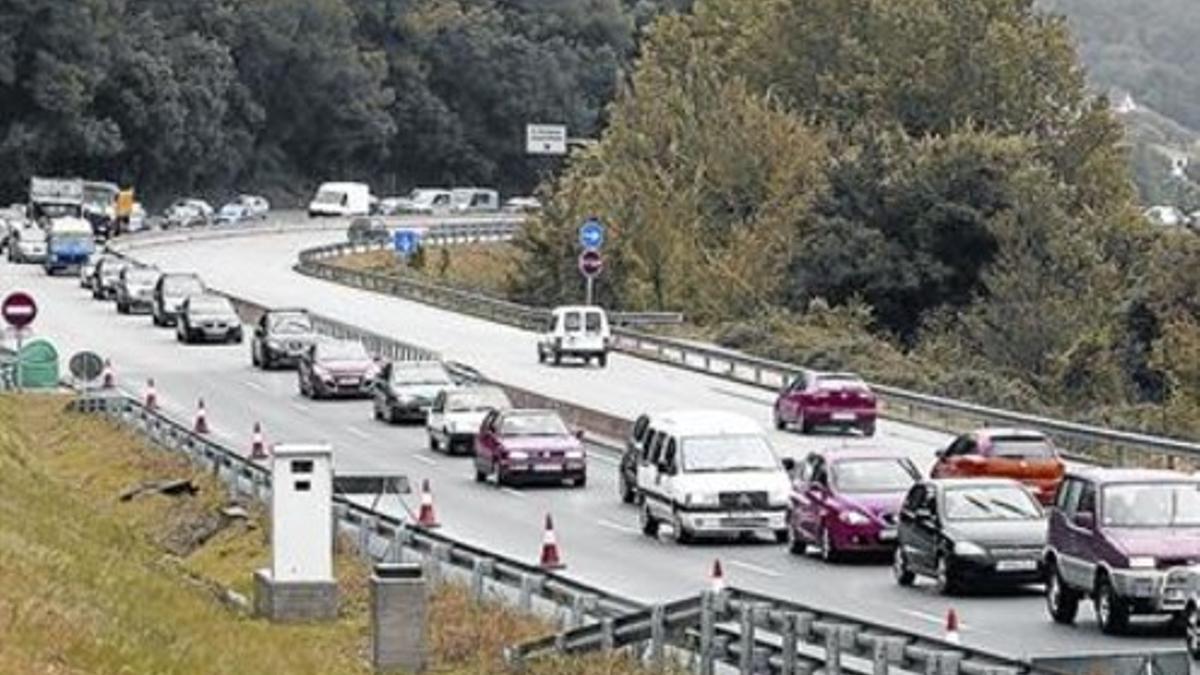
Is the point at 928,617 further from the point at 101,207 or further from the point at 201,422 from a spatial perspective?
the point at 101,207

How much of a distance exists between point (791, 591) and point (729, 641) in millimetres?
9626

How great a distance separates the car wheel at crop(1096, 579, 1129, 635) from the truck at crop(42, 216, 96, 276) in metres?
78.2

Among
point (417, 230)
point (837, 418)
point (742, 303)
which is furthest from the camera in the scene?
point (417, 230)

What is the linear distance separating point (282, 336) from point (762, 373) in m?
11.9

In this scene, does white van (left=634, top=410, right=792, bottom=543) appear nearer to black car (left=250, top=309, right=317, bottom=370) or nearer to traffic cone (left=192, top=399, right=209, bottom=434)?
traffic cone (left=192, top=399, right=209, bottom=434)

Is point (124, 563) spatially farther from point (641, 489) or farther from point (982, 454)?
point (982, 454)

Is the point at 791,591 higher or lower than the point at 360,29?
lower

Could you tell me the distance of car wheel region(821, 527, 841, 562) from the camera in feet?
113

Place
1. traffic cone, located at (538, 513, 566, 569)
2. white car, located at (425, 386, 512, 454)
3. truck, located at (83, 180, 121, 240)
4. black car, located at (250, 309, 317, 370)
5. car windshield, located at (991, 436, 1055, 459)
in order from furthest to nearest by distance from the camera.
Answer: truck, located at (83, 180, 121, 240) → black car, located at (250, 309, 317, 370) → white car, located at (425, 386, 512, 454) → car windshield, located at (991, 436, 1055, 459) → traffic cone, located at (538, 513, 566, 569)

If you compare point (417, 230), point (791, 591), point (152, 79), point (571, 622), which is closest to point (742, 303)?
point (417, 230)

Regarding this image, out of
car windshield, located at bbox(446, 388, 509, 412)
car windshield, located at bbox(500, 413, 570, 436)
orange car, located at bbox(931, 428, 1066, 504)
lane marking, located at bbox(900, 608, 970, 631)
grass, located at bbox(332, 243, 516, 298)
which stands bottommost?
grass, located at bbox(332, 243, 516, 298)

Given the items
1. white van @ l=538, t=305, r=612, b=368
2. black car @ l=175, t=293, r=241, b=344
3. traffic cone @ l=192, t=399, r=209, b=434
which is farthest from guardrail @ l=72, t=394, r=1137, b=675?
black car @ l=175, t=293, r=241, b=344

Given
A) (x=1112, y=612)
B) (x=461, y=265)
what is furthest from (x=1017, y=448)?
(x=461, y=265)

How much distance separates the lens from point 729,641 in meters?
21.6
